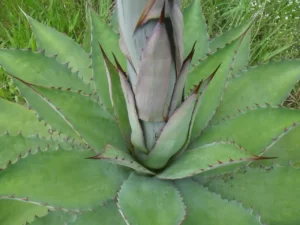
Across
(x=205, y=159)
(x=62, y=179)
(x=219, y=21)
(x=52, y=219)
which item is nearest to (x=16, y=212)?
(x=52, y=219)

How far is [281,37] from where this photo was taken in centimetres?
213

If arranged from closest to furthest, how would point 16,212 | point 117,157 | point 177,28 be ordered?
point 177,28, point 117,157, point 16,212

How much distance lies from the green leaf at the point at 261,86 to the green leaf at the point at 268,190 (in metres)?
0.17

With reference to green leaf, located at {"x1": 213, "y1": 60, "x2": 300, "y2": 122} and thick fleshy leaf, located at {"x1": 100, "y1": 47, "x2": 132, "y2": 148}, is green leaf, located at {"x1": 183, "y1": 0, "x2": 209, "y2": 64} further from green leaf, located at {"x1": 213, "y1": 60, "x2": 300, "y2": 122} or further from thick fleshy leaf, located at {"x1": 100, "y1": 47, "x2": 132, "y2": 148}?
thick fleshy leaf, located at {"x1": 100, "y1": 47, "x2": 132, "y2": 148}

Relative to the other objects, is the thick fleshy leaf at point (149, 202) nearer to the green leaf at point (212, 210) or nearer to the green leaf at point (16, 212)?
the green leaf at point (212, 210)

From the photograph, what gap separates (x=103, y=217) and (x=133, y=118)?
223 mm

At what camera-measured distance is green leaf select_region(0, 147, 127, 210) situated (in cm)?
86

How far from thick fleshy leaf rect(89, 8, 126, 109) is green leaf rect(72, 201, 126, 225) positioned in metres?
0.23

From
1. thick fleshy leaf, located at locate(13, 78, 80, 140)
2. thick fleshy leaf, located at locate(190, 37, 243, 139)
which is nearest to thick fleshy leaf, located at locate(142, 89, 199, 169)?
thick fleshy leaf, located at locate(190, 37, 243, 139)

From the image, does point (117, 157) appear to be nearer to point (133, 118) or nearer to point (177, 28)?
point (133, 118)

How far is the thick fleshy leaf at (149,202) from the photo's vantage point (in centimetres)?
81

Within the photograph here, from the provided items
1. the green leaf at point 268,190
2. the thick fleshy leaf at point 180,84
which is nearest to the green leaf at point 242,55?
the green leaf at point 268,190

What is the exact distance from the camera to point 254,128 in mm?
952

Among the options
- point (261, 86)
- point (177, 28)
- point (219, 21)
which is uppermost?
point (177, 28)
